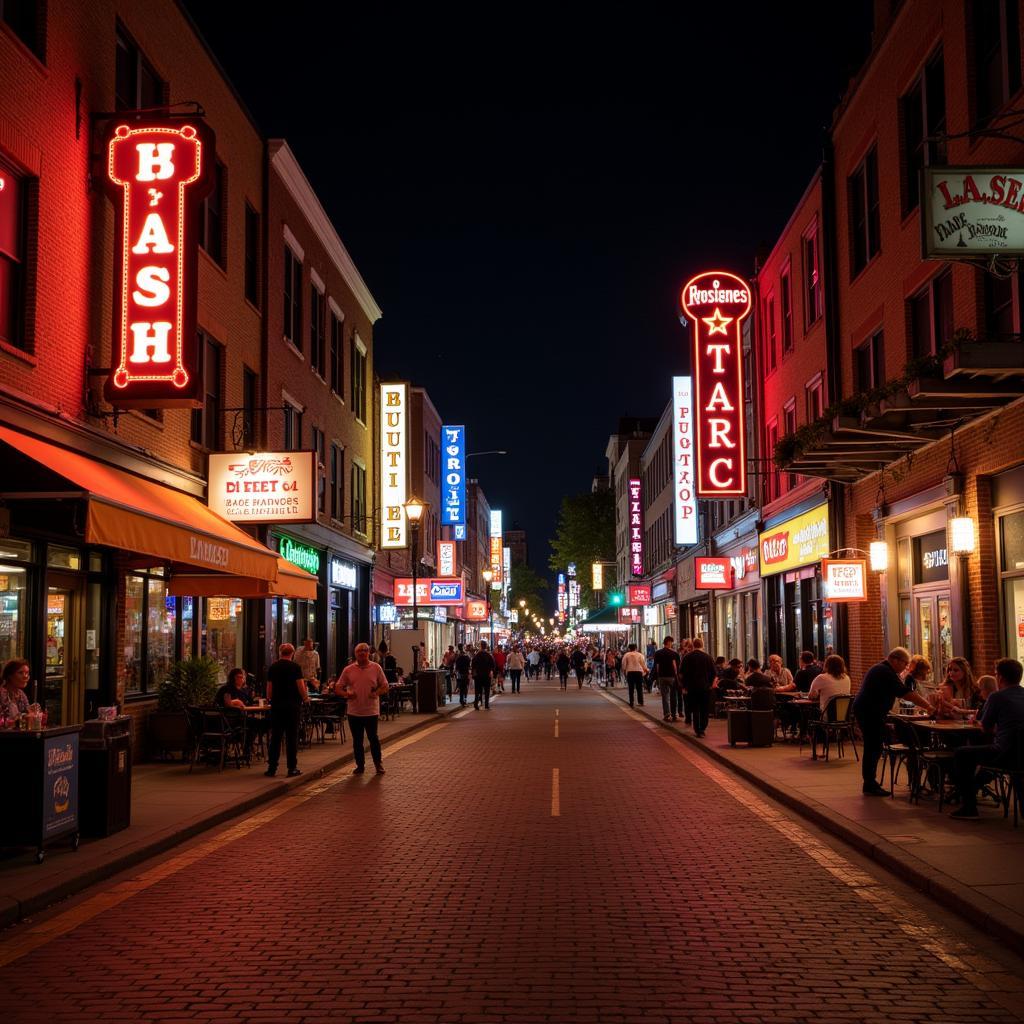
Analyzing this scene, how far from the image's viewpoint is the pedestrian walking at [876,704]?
13.3m

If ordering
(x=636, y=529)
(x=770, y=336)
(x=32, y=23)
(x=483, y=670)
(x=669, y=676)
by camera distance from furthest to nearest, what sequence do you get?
1. (x=636, y=529)
2. (x=483, y=670)
3. (x=770, y=336)
4. (x=669, y=676)
5. (x=32, y=23)

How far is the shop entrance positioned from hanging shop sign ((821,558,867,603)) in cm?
1228

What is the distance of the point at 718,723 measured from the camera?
26.7 m

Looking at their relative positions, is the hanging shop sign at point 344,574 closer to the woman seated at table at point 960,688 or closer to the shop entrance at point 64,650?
the shop entrance at point 64,650

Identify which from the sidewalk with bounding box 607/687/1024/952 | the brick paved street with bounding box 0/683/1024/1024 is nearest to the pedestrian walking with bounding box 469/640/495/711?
the sidewalk with bounding box 607/687/1024/952

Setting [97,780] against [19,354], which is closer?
[97,780]

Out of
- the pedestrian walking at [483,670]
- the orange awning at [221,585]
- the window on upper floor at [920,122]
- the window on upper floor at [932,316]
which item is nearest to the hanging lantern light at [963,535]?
the window on upper floor at [932,316]

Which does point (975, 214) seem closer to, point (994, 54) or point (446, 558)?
point (994, 54)

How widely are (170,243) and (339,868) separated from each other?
945cm

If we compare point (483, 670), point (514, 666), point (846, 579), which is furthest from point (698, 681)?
point (514, 666)

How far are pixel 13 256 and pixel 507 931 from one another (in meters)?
10.5

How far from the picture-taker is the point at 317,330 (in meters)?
31.8

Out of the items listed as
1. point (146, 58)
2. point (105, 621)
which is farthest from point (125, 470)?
point (146, 58)

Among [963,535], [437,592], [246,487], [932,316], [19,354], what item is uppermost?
[932,316]
